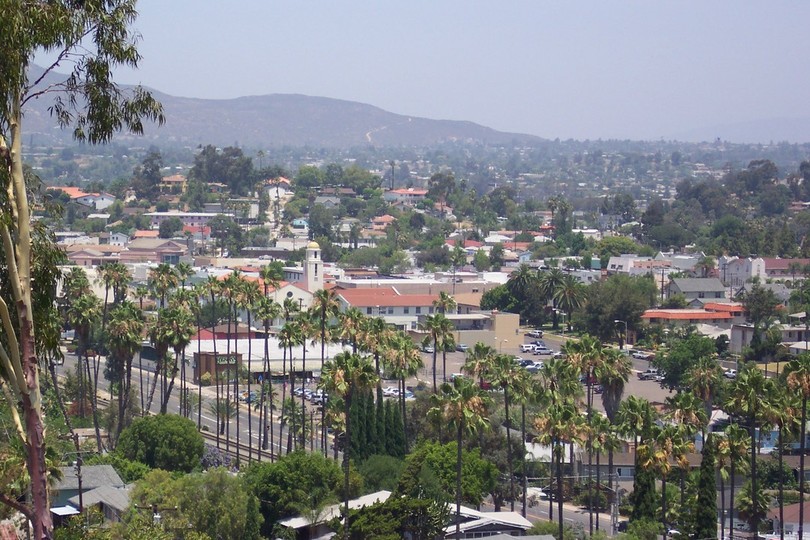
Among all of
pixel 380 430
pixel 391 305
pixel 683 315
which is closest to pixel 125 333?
pixel 380 430

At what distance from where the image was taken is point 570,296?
3374 inches

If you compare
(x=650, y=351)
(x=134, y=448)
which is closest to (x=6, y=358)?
(x=134, y=448)

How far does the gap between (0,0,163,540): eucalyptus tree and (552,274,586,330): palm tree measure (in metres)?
72.3

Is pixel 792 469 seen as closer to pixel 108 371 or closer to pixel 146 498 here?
pixel 146 498

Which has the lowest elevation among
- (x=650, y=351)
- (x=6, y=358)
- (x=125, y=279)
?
(x=650, y=351)

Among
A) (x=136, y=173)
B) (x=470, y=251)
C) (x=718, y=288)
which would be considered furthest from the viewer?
(x=136, y=173)

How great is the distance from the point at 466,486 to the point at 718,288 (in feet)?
200

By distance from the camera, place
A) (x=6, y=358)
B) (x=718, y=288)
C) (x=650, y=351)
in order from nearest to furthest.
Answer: (x=6, y=358), (x=650, y=351), (x=718, y=288)

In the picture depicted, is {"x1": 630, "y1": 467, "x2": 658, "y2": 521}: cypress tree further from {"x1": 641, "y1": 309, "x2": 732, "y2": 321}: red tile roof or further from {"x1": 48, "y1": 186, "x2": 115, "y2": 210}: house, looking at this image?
{"x1": 48, "y1": 186, "x2": 115, "y2": 210}: house

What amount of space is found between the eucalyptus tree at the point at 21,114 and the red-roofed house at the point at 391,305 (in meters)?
69.9

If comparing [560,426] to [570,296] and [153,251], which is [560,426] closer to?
[570,296]

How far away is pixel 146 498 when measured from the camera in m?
35.0

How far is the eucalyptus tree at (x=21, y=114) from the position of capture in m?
12.9

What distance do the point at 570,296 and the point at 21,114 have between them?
7346cm
